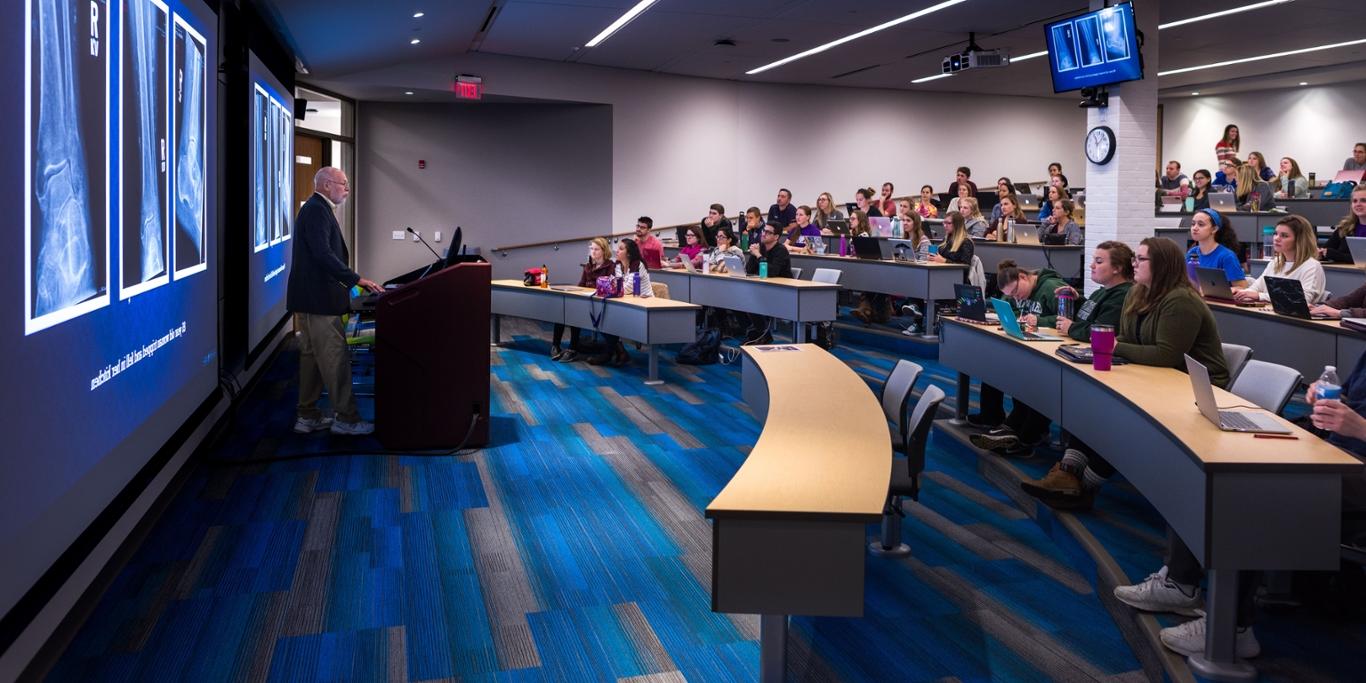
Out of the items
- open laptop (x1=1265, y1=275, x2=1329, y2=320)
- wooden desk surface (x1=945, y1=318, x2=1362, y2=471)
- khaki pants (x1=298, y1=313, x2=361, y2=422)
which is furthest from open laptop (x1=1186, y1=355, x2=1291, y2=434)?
khaki pants (x1=298, y1=313, x2=361, y2=422)

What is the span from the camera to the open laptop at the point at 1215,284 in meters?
6.74

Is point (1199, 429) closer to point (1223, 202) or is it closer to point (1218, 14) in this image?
point (1218, 14)

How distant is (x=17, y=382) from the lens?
2.71 m

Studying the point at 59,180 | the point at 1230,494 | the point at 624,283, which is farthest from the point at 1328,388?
the point at 624,283

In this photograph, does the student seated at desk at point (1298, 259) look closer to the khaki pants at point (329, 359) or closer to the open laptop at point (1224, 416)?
the open laptop at point (1224, 416)

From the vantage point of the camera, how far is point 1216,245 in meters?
7.21

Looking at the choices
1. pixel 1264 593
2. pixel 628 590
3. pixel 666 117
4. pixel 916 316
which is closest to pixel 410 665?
pixel 628 590

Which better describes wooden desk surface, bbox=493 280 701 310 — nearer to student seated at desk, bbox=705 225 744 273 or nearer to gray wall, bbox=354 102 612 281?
student seated at desk, bbox=705 225 744 273

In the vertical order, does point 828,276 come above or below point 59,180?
below

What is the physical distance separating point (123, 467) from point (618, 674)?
2222mm

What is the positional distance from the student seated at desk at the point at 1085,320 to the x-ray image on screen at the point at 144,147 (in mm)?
4040

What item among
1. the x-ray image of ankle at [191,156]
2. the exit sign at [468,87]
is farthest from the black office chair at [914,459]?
the exit sign at [468,87]

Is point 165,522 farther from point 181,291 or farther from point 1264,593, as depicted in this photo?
point 1264,593

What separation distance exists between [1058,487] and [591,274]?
610cm
